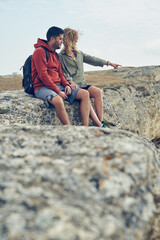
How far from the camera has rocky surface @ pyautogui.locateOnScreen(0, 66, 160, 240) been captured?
2.22 m

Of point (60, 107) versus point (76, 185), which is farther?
point (60, 107)

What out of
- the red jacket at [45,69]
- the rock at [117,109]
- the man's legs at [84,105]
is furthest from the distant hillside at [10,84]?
the man's legs at [84,105]

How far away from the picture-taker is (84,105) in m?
7.81

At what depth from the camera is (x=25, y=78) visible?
7.78 m

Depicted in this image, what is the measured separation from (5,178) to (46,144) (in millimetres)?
876

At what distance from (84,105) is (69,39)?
→ 8.27 ft

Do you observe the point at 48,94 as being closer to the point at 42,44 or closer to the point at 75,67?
the point at 42,44

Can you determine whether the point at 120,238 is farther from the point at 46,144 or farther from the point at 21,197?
the point at 46,144

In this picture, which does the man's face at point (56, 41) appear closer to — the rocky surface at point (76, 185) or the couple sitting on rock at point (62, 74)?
the couple sitting on rock at point (62, 74)

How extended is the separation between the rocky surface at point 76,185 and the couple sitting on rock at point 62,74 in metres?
3.38

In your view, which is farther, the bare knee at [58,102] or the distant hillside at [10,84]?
the distant hillside at [10,84]


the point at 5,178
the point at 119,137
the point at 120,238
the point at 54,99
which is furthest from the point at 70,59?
the point at 120,238

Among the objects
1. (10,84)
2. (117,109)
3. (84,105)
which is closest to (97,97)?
(84,105)

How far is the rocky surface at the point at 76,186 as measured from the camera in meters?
2.21
